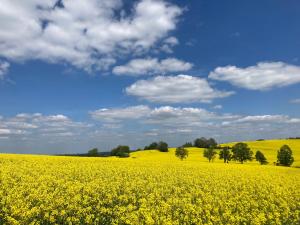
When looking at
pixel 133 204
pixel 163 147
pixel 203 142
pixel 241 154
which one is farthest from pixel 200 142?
pixel 133 204

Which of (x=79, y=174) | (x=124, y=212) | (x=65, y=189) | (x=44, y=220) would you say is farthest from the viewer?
(x=79, y=174)

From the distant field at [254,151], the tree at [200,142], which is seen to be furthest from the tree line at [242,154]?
the tree at [200,142]

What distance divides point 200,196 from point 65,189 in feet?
22.7

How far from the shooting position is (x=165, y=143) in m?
120

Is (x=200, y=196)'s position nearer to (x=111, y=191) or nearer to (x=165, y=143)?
(x=111, y=191)

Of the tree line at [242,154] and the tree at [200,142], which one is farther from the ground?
the tree at [200,142]

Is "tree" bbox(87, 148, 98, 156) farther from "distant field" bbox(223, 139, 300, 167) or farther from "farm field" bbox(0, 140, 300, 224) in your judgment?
"farm field" bbox(0, 140, 300, 224)

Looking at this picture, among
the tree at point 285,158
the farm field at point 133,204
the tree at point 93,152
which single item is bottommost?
the farm field at point 133,204

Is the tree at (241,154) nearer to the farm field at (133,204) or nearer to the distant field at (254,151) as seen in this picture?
the distant field at (254,151)

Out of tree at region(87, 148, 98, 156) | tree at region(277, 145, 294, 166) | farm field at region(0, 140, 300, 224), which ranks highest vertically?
tree at region(87, 148, 98, 156)

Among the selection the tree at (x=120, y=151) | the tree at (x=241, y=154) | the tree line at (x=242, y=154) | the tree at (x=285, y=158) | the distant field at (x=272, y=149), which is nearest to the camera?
the tree at (x=285, y=158)

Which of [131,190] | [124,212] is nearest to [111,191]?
[131,190]

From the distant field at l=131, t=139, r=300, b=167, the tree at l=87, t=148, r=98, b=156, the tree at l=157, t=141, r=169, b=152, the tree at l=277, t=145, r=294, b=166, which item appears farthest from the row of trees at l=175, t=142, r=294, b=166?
the tree at l=87, t=148, r=98, b=156

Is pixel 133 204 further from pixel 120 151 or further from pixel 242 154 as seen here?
pixel 120 151
